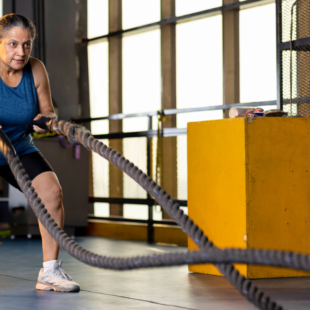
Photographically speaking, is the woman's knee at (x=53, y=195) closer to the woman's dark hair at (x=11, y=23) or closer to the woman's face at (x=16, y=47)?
the woman's face at (x=16, y=47)

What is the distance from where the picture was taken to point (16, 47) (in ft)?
8.68

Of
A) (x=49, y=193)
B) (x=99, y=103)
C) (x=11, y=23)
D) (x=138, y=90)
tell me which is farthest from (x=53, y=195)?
(x=99, y=103)

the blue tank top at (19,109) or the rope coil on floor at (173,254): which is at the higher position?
the blue tank top at (19,109)

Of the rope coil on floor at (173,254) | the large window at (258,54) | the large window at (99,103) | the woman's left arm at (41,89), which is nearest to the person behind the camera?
the rope coil on floor at (173,254)

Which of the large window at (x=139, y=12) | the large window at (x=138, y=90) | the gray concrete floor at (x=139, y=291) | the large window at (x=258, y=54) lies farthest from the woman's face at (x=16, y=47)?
the large window at (x=139, y=12)

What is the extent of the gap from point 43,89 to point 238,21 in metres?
3.02

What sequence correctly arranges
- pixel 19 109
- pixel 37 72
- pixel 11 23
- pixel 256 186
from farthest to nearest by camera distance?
pixel 256 186, pixel 37 72, pixel 19 109, pixel 11 23

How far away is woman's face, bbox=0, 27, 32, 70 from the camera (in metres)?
2.61

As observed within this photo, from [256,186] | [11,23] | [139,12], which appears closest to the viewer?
[11,23]

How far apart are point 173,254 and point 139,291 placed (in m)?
1.54

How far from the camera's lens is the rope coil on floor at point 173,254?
1319mm

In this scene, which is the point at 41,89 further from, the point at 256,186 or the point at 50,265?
the point at 256,186

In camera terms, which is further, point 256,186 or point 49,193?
point 256,186

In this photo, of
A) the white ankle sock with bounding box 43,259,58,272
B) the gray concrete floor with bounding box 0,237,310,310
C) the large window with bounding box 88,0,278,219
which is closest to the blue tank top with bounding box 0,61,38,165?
the white ankle sock with bounding box 43,259,58,272
